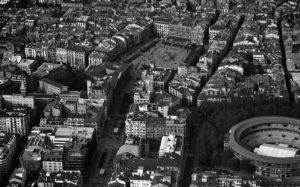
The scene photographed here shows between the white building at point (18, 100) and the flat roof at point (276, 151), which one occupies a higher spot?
the white building at point (18, 100)

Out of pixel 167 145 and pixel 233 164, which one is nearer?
pixel 233 164

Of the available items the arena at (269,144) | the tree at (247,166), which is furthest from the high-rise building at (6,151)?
the tree at (247,166)

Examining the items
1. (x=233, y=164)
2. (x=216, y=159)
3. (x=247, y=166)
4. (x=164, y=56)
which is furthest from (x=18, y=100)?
(x=247, y=166)

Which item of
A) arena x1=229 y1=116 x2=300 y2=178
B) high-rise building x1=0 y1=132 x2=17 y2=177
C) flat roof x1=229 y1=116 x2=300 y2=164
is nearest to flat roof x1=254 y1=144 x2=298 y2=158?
arena x1=229 y1=116 x2=300 y2=178

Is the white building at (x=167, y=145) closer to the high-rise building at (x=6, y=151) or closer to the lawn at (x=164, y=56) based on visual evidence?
the high-rise building at (x=6, y=151)

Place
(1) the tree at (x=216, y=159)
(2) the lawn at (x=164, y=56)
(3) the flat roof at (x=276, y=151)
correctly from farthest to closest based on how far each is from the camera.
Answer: (2) the lawn at (x=164, y=56) < (3) the flat roof at (x=276, y=151) < (1) the tree at (x=216, y=159)

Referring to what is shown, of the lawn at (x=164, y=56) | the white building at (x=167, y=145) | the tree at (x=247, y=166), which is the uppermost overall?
the lawn at (x=164, y=56)

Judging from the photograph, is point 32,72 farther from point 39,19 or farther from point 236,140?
point 236,140

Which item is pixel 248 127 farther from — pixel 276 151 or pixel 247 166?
pixel 247 166
